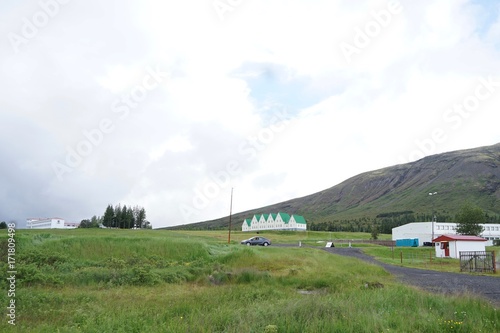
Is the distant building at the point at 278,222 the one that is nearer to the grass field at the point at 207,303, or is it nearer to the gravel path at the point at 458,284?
the gravel path at the point at 458,284

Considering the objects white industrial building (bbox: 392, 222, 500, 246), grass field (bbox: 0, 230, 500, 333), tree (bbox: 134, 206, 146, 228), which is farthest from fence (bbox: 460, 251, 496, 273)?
tree (bbox: 134, 206, 146, 228)

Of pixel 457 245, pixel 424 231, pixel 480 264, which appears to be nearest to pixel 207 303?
pixel 480 264

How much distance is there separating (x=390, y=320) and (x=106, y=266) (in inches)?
621

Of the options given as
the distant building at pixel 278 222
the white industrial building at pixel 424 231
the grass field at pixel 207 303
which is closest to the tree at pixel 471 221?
the white industrial building at pixel 424 231

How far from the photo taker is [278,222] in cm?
14625

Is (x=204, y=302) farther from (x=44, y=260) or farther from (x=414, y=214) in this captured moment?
→ (x=414, y=214)

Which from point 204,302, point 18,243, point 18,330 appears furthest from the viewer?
point 18,243

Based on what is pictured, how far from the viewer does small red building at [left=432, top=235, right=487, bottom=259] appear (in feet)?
158

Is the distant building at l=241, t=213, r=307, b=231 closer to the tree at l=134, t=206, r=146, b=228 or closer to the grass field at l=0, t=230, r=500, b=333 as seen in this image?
the tree at l=134, t=206, r=146, b=228

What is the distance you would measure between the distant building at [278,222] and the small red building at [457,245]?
8866cm

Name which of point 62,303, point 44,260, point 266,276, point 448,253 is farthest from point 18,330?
point 448,253

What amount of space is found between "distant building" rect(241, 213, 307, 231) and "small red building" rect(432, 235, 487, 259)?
88655 mm

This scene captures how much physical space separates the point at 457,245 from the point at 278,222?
99726 mm

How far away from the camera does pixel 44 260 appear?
67.0ft
